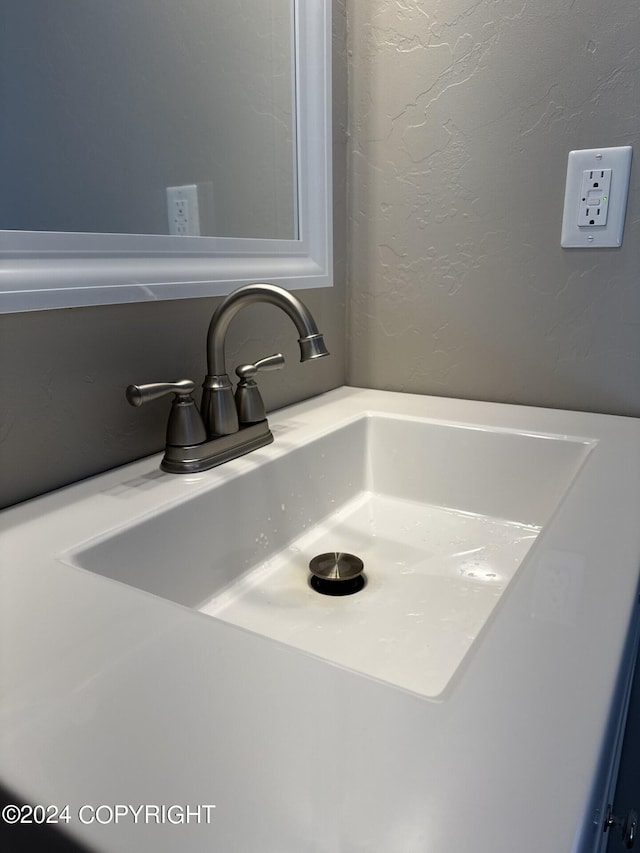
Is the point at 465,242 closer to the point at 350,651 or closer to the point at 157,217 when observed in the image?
the point at 157,217

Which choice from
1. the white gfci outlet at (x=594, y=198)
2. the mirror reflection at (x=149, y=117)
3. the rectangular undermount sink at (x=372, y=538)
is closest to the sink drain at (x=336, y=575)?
the rectangular undermount sink at (x=372, y=538)

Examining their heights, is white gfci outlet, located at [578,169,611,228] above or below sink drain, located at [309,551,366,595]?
above

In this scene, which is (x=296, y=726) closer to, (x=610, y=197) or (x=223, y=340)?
(x=223, y=340)

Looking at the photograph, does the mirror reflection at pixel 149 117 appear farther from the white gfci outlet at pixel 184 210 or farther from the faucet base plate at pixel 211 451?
the faucet base plate at pixel 211 451

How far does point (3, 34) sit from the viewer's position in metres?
0.74

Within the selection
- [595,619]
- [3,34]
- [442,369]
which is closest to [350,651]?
[595,619]

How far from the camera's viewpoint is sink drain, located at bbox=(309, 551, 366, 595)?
659 millimetres

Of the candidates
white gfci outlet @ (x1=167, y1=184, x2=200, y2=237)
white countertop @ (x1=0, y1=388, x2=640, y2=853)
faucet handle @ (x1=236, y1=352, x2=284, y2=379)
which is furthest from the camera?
white gfci outlet @ (x1=167, y1=184, x2=200, y2=237)

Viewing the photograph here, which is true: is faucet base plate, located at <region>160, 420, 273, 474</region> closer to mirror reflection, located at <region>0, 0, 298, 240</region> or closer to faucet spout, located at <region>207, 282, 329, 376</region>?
faucet spout, located at <region>207, 282, 329, 376</region>

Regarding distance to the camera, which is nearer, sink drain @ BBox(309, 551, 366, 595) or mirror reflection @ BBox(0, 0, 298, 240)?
sink drain @ BBox(309, 551, 366, 595)

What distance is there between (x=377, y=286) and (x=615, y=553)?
0.69 meters

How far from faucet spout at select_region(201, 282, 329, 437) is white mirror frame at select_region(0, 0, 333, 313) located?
8cm

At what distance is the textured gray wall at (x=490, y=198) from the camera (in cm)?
83

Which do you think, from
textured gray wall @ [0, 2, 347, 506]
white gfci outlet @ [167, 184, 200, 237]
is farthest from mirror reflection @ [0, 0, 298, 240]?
textured gray wall @ [0, 2, 347, 506]
